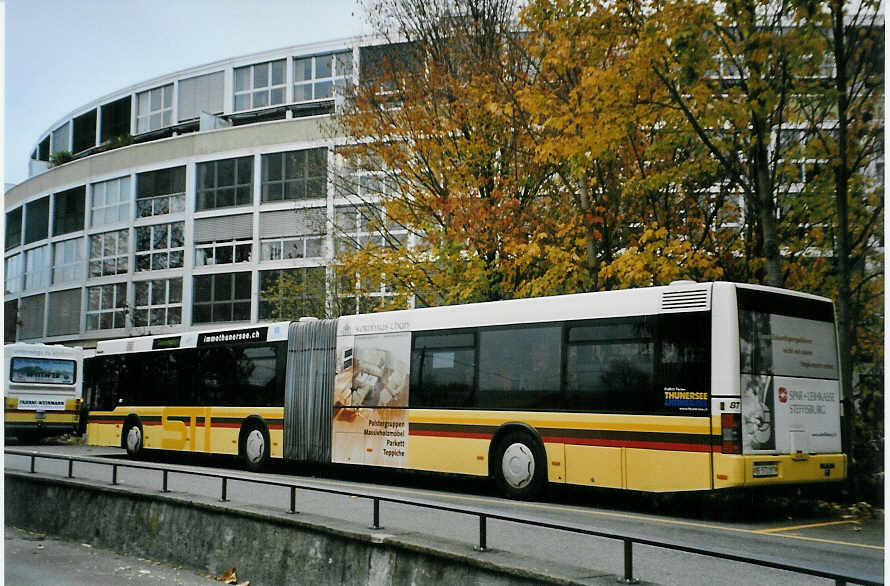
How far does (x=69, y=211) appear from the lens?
1820 inches

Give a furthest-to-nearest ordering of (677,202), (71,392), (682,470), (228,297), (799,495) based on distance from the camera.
Answer: 1. (228,297)
2. (71,392)
3. (677,202)
4. (799,495)
5. (682,470)

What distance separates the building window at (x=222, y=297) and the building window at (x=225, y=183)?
11.6ft

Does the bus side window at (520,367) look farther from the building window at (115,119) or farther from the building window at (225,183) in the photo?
the building window at (115,119)

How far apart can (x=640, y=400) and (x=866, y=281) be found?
444 cm

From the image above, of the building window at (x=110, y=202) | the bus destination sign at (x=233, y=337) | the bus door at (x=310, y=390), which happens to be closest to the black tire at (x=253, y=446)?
the bus door at (x=310, y=390)

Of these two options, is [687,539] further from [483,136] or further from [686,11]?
[483,136]

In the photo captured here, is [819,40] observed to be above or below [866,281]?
above

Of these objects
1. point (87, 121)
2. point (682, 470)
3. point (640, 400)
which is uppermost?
point (87, 121)

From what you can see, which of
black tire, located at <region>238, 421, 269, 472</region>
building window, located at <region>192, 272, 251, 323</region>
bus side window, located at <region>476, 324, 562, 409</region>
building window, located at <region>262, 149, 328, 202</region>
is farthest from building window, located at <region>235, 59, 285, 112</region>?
bus side window, located at <region>476, 324, 562, 409</region>

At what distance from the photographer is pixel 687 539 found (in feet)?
30.3

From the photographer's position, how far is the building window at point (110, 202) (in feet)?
150

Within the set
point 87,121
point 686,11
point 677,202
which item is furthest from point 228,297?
point 686,11

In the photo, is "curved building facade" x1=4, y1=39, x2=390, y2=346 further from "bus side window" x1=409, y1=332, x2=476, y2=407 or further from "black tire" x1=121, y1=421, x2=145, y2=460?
"bus side window" x1=409, y1=332, x2=476, y2=407

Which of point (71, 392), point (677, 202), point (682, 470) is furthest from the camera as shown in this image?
point (71, 392)
